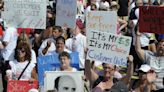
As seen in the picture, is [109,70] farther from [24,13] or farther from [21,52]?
[24,13]

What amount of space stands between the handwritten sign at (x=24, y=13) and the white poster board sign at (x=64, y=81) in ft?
9.58

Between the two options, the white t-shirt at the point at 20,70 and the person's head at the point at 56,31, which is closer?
the white t-shirt at the point at 20,70

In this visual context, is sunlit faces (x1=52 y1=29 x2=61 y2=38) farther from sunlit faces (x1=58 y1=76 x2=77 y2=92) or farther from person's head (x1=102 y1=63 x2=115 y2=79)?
sunlit faces (x1=58 y1=76 x2=77 y2=92)

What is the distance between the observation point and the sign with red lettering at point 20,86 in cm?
861

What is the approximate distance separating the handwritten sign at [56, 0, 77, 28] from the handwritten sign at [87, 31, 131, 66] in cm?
255

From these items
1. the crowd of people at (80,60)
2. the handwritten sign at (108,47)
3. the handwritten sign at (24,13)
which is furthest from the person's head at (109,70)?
the handwritten sign at (24,13)

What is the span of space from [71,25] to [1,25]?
1496mm

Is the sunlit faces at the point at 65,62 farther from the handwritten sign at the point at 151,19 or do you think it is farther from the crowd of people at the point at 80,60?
the handwritten sign at the point at 151,19

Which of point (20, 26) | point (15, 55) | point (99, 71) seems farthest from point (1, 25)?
point (99, 71)

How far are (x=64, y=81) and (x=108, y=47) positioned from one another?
1180 mm

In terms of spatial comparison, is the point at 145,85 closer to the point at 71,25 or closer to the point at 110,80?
the point at 110,80

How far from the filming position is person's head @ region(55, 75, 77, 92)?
23.5 ft

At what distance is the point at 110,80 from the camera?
8.00 m

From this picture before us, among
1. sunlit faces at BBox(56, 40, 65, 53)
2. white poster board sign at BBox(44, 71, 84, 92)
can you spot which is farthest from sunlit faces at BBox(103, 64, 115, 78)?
sunlit faces at BBox(56, 40, 65, 53)
